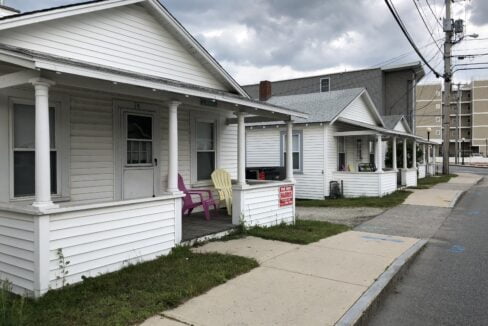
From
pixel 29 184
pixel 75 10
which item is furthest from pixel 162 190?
pixel 75 10

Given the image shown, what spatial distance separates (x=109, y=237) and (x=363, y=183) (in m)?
12.8

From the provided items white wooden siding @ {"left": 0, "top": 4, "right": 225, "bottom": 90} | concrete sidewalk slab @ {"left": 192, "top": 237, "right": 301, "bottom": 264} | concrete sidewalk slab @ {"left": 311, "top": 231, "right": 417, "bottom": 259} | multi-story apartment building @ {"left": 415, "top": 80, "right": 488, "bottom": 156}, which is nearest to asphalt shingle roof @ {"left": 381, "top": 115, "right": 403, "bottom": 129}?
concrete sidewalk slab @ {"left": 311, "top": 231, "right": 417, "bottom": 259}

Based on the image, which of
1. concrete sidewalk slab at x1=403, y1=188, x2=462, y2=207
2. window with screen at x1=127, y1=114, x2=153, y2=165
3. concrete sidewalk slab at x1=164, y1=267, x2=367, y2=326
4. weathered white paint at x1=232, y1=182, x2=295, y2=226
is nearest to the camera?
concrete sidewalk slab at x1=164, y1=267, x2=367, y2=326

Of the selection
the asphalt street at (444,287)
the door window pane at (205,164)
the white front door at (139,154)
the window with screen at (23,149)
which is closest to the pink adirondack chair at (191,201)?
the white front door at (139,154)

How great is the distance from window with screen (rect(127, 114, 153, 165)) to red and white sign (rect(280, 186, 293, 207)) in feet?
10.3

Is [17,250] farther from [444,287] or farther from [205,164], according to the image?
[205,164]

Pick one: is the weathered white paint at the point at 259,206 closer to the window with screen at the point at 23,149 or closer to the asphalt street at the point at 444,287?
the asphalt street at the point at 444,287

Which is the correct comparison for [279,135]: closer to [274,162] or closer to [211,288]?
[274,162]

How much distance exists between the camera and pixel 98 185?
731 centimetres

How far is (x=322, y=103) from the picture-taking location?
17.8 metres

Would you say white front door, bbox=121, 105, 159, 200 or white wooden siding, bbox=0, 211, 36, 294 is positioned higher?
white front door, bbox=121, 105, 159, 200

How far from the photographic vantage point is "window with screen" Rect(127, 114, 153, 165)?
794 cm

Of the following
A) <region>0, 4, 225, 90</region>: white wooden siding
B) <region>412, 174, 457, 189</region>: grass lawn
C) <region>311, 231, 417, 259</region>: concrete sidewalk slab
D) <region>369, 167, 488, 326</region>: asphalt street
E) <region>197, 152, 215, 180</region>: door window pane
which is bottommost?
<region>369, 167, 488, 326</region>: asphalt street

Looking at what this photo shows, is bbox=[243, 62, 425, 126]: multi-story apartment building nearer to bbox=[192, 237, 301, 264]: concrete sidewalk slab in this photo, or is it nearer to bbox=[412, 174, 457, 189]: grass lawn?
bbox=[412, 174, 457, 189]: grass lawn
